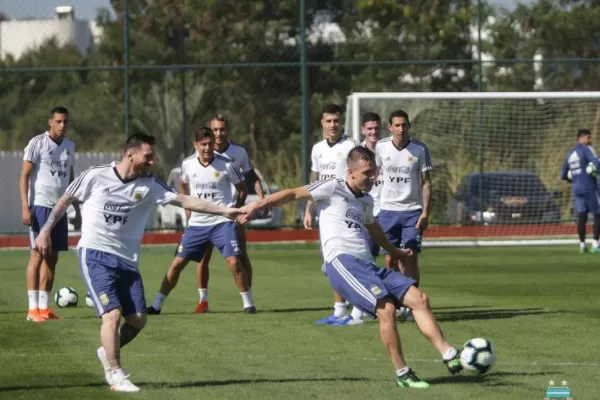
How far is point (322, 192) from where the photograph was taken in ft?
32.7

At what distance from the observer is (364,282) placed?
9562 millimetres

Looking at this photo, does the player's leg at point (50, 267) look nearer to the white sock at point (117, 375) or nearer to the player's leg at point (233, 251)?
the player's leg at point (233, 251)

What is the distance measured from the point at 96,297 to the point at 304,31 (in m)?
18.3

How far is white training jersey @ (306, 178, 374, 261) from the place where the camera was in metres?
9.90

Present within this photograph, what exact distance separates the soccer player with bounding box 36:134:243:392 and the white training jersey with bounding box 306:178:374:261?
2.11 feet

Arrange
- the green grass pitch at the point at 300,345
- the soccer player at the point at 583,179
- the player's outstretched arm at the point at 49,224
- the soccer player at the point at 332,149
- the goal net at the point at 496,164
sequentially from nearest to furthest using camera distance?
the green grass pitch at the point at 300,345
the player's outstretched arm at the point at 49,224
the soccer player at the point at 332,149
the soccer player at the point at 583,179
the goal net at the point at 496,164

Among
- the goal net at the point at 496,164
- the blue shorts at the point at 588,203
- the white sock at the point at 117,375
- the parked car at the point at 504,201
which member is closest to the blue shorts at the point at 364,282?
the white sock at the point at 117,375

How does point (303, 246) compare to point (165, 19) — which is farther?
point (165, 19)

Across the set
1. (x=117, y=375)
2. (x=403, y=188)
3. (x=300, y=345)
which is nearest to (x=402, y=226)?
(x=403, y=188)

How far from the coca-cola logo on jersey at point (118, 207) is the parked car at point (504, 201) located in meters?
18.4

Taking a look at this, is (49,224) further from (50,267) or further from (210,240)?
(210,240)

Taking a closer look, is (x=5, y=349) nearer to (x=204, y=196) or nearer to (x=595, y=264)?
(x=204, y=196)

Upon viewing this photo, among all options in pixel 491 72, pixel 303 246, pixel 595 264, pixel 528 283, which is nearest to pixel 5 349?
pixel 528 283

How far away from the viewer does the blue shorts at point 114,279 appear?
9.50m
